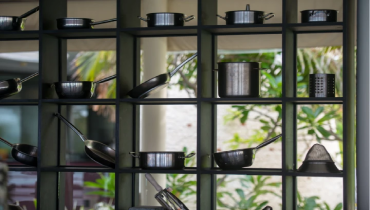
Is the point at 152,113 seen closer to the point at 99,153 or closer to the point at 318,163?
the point at 99,153

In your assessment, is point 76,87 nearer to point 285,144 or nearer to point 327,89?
point 285,144

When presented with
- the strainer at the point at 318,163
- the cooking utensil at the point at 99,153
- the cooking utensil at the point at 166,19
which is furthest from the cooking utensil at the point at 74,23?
the strainer at the point at 318,163

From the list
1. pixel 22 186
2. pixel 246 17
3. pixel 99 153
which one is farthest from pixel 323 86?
pixel 22 186

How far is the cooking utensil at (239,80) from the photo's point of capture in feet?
9.91

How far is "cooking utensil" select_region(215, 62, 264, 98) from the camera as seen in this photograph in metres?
3.02

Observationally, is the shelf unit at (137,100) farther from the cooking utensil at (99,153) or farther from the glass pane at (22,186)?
the glass pane at (22,186)

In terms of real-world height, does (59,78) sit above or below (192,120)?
above

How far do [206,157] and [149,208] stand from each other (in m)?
0.48

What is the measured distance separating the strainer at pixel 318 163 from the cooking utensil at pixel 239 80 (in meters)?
0.49

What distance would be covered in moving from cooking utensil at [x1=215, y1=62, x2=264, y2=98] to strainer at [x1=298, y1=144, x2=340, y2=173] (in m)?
0.49

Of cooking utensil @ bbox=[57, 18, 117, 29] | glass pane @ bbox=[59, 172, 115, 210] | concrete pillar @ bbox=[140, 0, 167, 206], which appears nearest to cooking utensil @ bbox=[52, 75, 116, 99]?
cooking utensil @ bbox=[57, 18, 117, 29]

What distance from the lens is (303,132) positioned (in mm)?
7234

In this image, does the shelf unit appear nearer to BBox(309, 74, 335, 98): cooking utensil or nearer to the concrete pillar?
BBox(309, 74, 335, 98): cooking utensil

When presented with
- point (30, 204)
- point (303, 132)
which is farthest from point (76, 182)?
point (303, 132)
